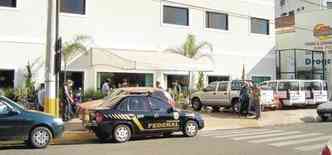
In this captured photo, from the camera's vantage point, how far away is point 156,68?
25.8 m

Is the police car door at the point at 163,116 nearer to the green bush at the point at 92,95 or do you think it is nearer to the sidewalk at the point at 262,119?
the sidewalk at the point at 262,119

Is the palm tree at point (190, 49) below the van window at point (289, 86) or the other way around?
the other way around

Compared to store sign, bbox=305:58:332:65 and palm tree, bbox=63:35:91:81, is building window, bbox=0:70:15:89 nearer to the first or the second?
palm tree, bbox=63:35:91:81

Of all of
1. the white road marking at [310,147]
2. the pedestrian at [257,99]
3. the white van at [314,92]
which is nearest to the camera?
the white road marking at [310,147]

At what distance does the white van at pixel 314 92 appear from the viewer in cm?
2836

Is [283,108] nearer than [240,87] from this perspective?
No

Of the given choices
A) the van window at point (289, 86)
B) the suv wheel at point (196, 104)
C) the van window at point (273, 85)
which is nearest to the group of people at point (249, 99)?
the suv wheel at point (196, 104)

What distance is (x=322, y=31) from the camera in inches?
1693

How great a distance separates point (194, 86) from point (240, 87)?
6376 millimetres

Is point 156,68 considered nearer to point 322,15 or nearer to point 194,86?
point 194,86

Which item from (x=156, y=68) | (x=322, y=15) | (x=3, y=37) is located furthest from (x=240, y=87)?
(x=322, y=15)

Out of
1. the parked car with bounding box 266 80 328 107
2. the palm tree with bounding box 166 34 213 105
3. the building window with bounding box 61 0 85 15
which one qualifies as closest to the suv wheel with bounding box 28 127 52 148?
the building window with bounding box 61 0 85 15

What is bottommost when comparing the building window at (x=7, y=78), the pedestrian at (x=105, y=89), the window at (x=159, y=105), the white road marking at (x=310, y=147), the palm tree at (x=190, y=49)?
the white road marking at (x=310, y=147)

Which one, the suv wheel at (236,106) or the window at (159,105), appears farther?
the suv wheel at (236,106)
